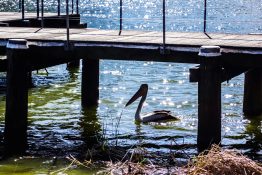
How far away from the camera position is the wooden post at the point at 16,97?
604 inches

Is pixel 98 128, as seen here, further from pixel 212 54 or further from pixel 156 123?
pixel 212 54

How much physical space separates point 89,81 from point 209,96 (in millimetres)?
7074

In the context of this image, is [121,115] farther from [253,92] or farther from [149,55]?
[149,55]

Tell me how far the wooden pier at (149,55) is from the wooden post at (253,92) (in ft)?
6.55

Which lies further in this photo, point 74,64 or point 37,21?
point 74,64

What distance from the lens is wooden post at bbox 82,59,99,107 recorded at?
20984mm

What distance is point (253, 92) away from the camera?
19734 millimetres

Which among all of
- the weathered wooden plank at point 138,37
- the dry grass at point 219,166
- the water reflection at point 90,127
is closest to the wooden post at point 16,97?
the weathered wooden plank at point 138,37

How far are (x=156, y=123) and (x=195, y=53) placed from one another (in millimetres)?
4563

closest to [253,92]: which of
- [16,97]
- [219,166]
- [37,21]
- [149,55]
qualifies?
[149,55]

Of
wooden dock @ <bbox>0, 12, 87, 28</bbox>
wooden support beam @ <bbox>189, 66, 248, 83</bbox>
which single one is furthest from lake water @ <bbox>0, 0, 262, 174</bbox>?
wooden dock @ <bbox>0, 12, 87, 28</bbox>

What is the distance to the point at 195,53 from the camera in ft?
49.8

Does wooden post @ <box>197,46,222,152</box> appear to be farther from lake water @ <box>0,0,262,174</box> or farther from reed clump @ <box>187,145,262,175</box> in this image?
reed clump @ <box>187,145,262,175</box>

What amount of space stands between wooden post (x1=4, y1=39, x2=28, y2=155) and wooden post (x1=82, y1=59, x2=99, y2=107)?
5.49 meters
